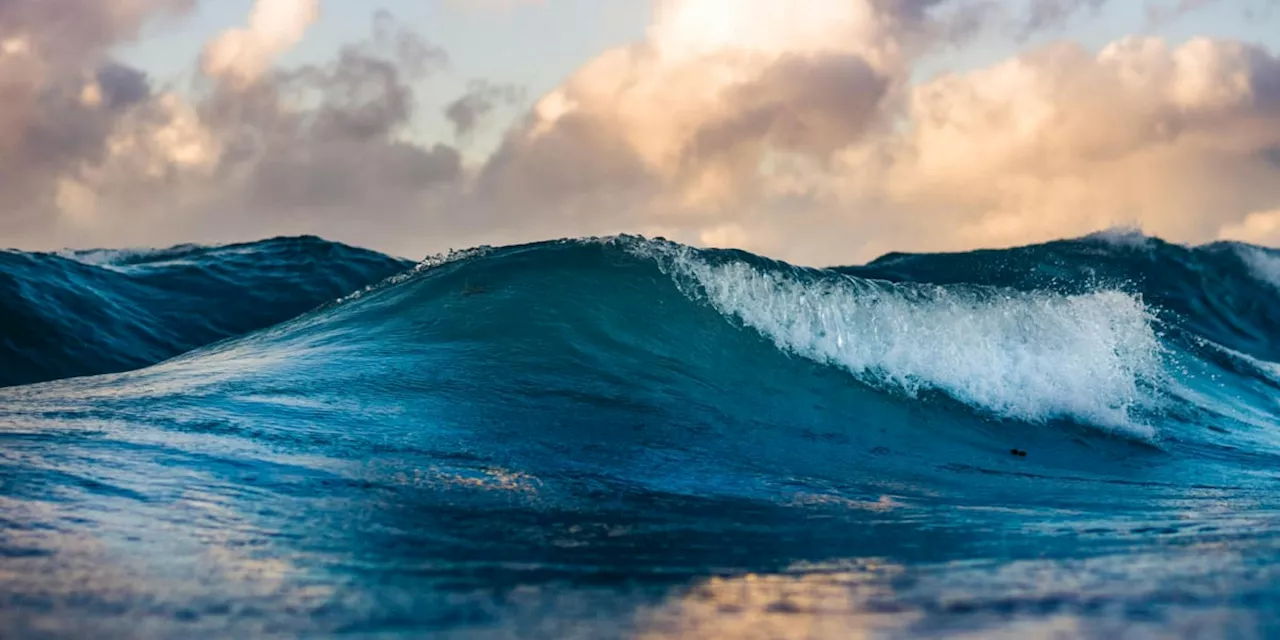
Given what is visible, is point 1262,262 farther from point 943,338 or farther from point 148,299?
point 148,299

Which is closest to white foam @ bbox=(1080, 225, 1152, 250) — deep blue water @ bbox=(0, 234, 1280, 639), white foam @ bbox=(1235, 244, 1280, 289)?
white foam @ bbox=(1235, 244, 1280, 289)

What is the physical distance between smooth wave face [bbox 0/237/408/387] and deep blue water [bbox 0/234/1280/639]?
9 centimetres

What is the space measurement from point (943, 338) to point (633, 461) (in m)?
5.18

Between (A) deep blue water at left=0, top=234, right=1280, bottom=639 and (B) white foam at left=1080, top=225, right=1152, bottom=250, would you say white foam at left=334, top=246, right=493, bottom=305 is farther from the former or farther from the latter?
(B) white foam at left=1080, top=225, right=1152, bottom=250

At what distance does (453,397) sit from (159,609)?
4664 millimetres

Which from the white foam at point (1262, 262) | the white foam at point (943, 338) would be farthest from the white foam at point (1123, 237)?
the white foam at point (943, 338)

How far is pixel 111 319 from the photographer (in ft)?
48.2

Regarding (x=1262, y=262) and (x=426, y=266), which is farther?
(x=1262, y=262)

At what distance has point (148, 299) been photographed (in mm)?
16656

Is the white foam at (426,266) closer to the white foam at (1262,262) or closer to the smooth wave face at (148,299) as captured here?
the smooth wave face at (148,299)

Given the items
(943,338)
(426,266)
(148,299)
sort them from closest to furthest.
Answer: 1. (943,338)
2. (426,266)
3. (148,299)

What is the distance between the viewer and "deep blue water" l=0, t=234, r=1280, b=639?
3072mm

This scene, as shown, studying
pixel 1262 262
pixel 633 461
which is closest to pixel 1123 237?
pixel 1262 262

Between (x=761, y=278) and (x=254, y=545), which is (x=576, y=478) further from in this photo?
(x=761, y=278)
